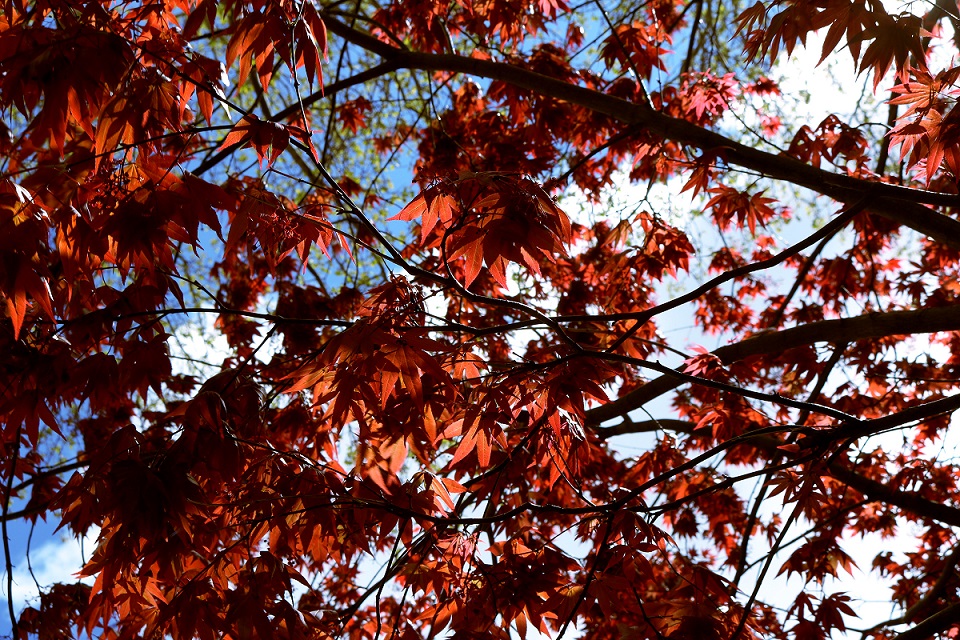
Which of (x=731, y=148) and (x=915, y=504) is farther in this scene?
(x=915, y=504)

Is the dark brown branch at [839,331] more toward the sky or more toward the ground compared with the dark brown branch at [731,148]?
more toward the ground

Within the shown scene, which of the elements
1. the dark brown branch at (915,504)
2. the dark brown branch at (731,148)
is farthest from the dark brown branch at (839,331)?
the dark brown branch at (915,504)

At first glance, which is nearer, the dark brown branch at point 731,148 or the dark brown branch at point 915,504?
the dark brown branch at point 731,148

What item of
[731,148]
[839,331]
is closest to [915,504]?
[839,331]

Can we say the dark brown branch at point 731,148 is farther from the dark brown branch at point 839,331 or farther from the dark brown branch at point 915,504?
the dark brown branch at point 915,504

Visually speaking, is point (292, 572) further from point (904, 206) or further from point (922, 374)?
point (922, 374)

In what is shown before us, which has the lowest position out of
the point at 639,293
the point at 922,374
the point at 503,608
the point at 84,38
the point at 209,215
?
the point at 503,608

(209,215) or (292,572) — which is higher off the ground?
(209,215)

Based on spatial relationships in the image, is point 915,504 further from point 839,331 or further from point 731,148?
point 731,148

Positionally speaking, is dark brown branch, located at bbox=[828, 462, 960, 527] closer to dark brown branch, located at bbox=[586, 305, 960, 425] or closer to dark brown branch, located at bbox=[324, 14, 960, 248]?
dark brown branch, located at bbox=[586, 305, 960, 425]

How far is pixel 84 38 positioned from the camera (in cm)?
162

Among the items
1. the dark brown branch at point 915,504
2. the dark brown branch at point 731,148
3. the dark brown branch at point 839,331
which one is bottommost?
the dark brown branch at point 915,504

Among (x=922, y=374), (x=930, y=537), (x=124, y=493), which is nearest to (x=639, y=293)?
(x=922, y=374)

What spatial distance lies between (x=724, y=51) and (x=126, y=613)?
4.97 metres
